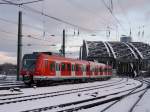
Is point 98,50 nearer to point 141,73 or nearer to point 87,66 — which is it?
point 141,73

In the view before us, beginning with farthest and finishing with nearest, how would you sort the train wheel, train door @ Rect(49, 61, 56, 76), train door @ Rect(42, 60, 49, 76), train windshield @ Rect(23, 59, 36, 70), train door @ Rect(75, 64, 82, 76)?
train door @ Rect(75, 64, 82, 76) < train door @ Rect(49, 61, 56, 76) < train door @ Rect(42, 60, 49, 76) < train windshield @ Rect(23, 59, 36, 70) < the train wheel

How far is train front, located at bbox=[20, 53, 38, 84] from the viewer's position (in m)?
38.4

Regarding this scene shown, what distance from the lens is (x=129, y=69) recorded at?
158 metres

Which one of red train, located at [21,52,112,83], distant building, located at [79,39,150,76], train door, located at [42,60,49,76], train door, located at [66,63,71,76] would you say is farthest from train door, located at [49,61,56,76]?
distant building, located at [79,39,150,76]

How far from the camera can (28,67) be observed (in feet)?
129

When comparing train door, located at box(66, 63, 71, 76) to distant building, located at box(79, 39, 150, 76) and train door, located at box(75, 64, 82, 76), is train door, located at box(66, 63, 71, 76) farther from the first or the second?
distant building, located at box(79, 39, 150, 76)

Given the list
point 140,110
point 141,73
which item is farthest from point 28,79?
point 141,73

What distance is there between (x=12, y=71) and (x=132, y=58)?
84.5 metres

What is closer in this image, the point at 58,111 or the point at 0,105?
the point at 58,111

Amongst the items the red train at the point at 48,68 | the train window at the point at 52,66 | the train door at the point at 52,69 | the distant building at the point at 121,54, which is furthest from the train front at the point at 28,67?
the distant building at the point at 121,54

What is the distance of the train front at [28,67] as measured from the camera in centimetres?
3841

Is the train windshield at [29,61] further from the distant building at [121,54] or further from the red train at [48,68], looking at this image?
the distant building at [121,54]

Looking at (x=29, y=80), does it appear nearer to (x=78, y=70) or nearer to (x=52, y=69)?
(x=52, y=69)

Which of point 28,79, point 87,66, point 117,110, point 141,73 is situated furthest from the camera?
point 141,73
